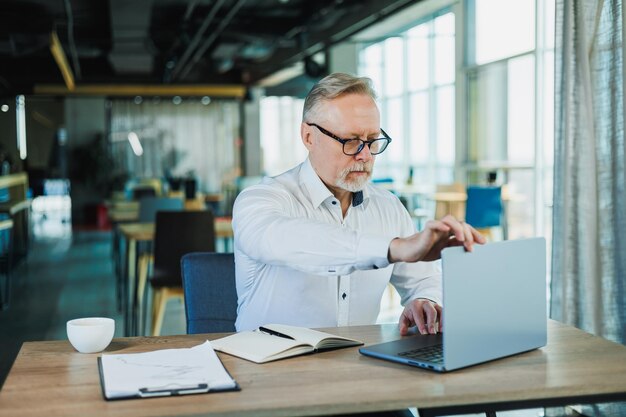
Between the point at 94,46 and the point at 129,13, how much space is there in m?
5.44

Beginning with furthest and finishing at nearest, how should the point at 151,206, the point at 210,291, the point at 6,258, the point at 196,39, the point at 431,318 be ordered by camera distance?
1. the point at 196,39
2. the point at 6,258
3. the point at 151,206
4. the point at 210,291
5. the point at 431,318

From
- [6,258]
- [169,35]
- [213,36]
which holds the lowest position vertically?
[6,258]

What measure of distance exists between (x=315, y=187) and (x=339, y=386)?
0.96m

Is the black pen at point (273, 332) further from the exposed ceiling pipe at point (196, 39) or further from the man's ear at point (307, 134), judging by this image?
the exposed ceiling pipe at point (196, 39)

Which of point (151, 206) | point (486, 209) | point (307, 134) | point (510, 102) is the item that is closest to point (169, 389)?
point (307, 134)

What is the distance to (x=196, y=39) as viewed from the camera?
1275cm

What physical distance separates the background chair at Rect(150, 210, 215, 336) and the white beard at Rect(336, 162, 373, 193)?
300 cm

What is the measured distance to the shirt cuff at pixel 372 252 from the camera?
5.80 feet

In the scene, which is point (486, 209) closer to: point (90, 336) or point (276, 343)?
point (276, 343)

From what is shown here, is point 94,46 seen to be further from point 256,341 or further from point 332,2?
point 256,341

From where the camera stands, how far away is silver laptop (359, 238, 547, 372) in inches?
61.6

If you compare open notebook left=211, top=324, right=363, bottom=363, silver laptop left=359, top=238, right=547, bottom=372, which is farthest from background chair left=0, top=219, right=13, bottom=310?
silver laptop left=359, top=238, right=547, bottom=372

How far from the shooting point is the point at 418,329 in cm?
203

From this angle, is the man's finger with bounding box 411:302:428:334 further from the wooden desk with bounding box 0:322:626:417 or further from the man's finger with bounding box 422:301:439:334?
the wooden desk with bounding box 0:322:626:417
